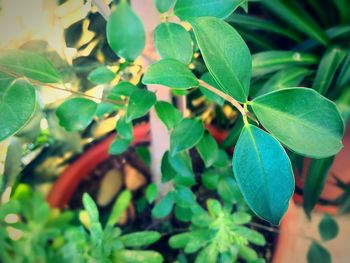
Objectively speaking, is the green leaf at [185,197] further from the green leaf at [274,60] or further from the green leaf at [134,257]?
the green leaf at [274,60]

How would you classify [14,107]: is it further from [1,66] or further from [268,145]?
[268,145]

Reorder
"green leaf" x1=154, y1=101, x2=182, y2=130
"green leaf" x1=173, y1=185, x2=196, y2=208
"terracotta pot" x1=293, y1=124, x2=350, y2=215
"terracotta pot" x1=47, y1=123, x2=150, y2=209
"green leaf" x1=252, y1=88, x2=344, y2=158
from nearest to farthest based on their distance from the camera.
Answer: "green leaf" x1=252, y1=88, x2=344, y2=158
"green leaf" x1=154, y1=101, x2=182, y2=130
"green leaf" x1=173, y1=185, x2=196, y2=208
"terracotta pot" x1=47, y1=123, x2=150, y2=209
"terracotta pot" x1=293, y1=124, x2=350, y2=215

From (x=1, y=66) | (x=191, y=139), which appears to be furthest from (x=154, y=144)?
(x=1, y=66)

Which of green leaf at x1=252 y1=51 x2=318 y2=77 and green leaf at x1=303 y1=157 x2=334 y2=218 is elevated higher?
green leaf at x1=252 y1=51 x2=318 y2=77

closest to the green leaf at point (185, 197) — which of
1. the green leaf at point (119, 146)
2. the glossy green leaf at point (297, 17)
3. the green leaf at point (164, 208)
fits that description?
the green leaf at point (164, 208)

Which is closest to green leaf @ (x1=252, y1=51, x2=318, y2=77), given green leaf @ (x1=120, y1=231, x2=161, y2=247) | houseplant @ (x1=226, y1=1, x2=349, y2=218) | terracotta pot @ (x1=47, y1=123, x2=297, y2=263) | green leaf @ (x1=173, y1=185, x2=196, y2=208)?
houseplant @ (x1=226, y1=1, x2=349, y2=218)

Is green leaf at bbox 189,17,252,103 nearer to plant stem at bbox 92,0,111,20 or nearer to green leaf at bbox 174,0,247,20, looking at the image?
green leaf at bbox 174,0,247,20

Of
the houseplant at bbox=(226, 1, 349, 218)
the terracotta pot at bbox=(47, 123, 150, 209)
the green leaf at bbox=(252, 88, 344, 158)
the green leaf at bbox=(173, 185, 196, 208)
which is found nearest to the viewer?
the green leaf at bbox=(252, 88, 344, 158)

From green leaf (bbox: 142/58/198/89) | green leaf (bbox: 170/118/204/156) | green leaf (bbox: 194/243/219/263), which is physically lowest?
green leaf (bbox: 194/243/219/263)
